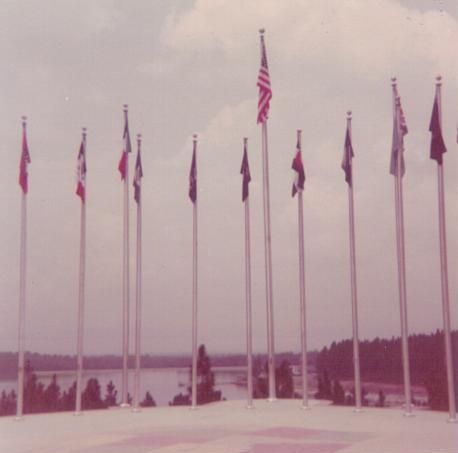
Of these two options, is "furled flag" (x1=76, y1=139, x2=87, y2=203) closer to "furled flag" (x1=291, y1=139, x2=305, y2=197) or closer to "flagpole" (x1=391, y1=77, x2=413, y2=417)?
"furled flag" (x1=291, y1=139, x2=305, y2=197)

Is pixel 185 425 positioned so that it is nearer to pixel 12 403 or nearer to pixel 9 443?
pixel 9 443

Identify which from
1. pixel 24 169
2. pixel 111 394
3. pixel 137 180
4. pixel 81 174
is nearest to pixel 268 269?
pixel 137 180

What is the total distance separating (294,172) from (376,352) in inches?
416

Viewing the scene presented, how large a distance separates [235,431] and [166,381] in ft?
51.2

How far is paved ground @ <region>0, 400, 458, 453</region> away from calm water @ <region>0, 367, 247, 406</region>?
813cm

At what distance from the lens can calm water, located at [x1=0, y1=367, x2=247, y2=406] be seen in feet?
106

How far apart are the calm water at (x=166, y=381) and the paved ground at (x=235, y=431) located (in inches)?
320

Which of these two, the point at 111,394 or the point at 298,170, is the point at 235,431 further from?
the point at 111,394

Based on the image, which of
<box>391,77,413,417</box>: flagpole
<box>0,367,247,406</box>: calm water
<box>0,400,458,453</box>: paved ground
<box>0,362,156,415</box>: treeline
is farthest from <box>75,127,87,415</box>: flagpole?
<box>391,77,413,417</box>: flagpole

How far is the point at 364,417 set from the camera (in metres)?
21.2

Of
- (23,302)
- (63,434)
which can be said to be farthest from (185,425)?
(23,302)

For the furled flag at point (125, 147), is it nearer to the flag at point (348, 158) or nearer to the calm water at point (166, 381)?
the flag at point (348, 158)

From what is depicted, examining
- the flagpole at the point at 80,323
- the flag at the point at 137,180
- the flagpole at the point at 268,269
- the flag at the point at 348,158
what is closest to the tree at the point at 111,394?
the flagpole at the point at 80,323

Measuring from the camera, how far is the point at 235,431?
18891 millimetres
